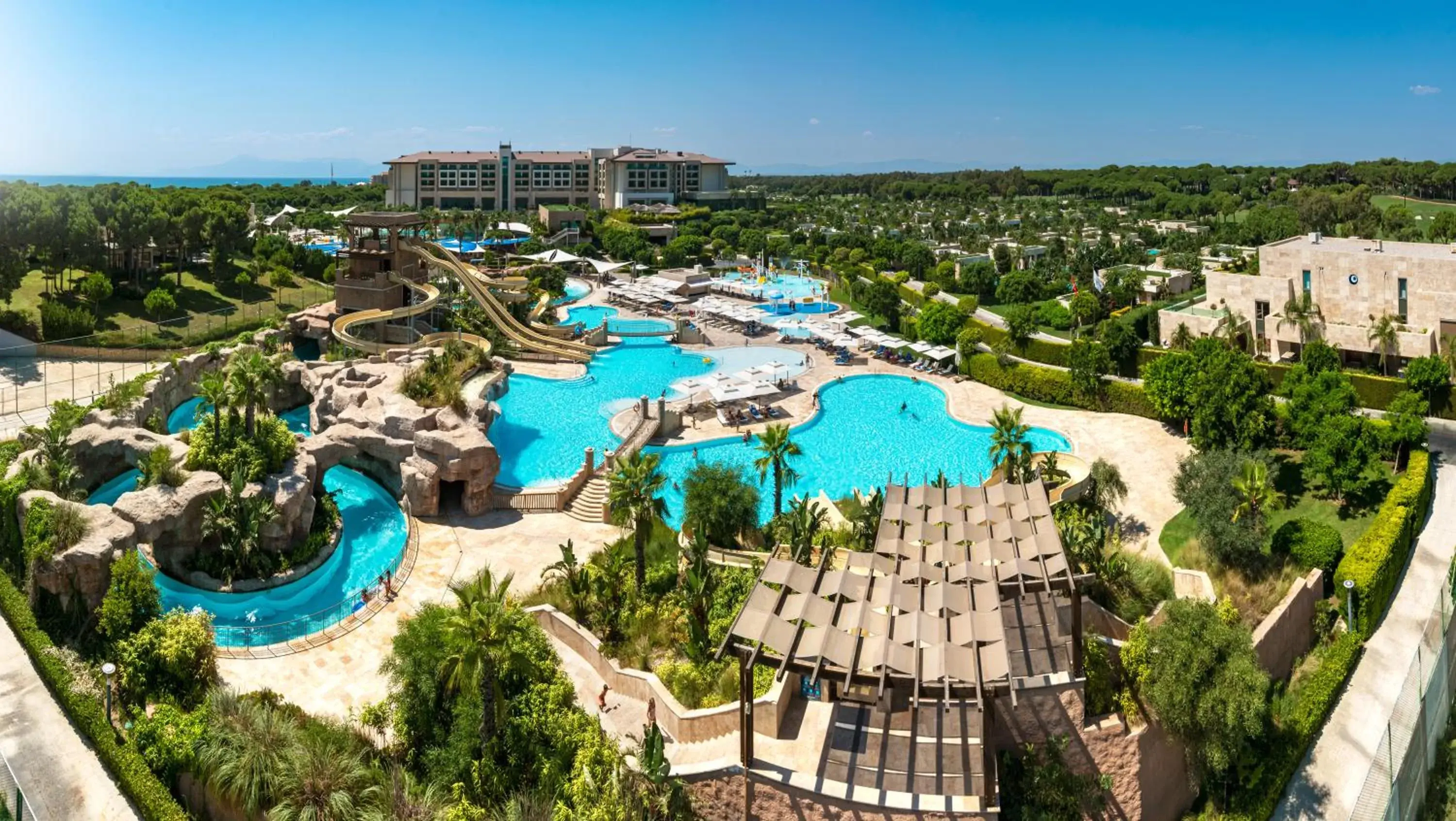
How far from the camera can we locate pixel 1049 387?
132ft

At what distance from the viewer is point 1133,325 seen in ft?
145

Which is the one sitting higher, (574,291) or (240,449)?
(574,291)

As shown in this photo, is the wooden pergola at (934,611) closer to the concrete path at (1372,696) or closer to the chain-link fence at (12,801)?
the concrete path at (1372,696)

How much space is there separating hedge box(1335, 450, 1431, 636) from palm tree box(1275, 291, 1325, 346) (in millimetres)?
11216

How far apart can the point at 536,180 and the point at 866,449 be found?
89001mm

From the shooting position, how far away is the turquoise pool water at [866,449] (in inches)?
1252

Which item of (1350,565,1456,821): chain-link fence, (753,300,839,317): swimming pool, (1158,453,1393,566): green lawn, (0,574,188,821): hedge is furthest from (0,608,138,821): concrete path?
(753,300,839,317): swimming pool

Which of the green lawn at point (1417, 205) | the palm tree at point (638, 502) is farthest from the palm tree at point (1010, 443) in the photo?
the green lawn at point (1417, 205)

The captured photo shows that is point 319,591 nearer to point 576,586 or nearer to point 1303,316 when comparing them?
point 576,586

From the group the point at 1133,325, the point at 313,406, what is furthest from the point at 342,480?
the point at 1133,325

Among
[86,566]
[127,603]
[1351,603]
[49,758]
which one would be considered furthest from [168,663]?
[1351,603]

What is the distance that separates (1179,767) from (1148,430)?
20.5m

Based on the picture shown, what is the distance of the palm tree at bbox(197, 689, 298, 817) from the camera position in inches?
577

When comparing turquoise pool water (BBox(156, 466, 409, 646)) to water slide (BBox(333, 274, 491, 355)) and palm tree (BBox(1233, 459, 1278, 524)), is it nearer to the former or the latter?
water slide (BBox(333, 274, 491, 355))
